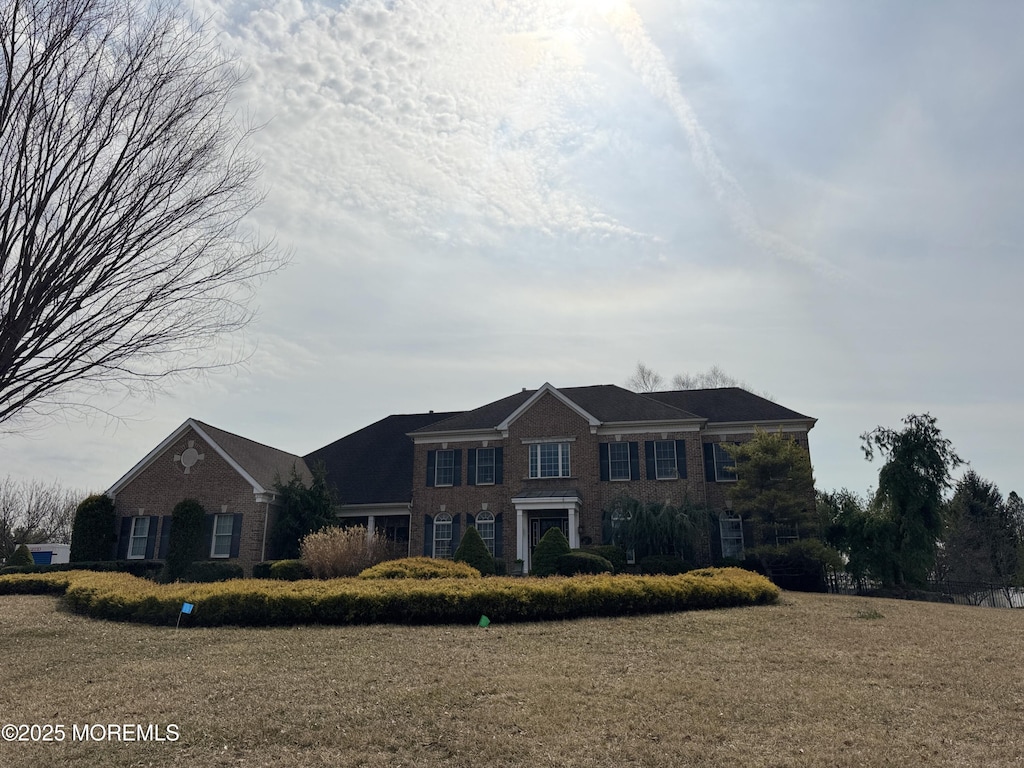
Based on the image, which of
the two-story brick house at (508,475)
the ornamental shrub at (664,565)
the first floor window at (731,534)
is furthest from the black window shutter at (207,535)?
the first floor window at (731,534)

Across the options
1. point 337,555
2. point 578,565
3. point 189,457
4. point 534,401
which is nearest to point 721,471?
point 534,401

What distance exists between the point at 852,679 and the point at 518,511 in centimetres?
1907

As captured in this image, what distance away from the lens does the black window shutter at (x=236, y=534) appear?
90.4ft

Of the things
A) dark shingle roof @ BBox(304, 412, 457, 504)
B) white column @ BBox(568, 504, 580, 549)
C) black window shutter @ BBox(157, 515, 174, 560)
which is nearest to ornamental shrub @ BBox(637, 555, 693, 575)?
white column @ BBox(568, 504, 580, 549)

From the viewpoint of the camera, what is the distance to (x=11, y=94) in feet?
30.6

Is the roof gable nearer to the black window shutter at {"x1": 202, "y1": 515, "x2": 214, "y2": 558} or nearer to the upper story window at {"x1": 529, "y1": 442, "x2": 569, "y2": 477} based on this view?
the black window shutter at {"x1": 202, "y1": 515, "x2": 214, "y2": 558}

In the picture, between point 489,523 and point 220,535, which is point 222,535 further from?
point 489,523

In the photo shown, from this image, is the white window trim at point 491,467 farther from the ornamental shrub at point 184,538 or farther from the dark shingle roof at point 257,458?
the ornamental shrub at point 184,538

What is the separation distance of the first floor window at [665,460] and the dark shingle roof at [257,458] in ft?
46.5

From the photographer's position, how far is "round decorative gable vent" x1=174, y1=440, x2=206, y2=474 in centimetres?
2886

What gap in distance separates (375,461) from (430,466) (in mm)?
3729

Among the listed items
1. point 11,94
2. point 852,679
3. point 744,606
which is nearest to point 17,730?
point 11,94

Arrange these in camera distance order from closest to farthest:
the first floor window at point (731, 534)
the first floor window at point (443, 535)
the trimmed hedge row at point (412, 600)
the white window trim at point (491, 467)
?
1. the trimmed hedge row at point (412, 600)
2. the first floor window at point (731, 534)
3. the first floor window at point (443, 535)
4. the white window trim at point (491, 467)

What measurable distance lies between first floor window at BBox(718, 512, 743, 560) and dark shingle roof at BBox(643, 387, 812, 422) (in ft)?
12.1
